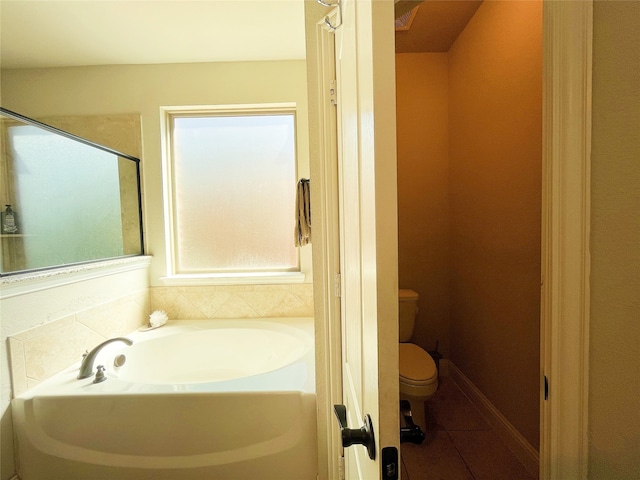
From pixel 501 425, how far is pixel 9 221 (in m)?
2.88

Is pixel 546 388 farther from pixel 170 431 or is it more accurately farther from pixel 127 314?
pixel 127 314

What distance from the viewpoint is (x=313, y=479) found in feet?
3.73

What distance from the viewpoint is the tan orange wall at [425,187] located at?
80.0 inches

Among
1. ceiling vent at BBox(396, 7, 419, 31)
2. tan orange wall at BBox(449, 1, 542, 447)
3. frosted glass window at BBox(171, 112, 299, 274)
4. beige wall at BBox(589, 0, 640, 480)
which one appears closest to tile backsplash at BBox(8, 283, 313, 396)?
frosted glass window at BBox(171, 112, 299, 274)

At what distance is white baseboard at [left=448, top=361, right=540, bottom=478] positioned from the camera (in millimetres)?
1306

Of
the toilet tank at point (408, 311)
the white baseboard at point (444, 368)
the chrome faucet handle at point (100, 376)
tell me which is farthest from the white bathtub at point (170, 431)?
the white baseboard at point (444, 368)

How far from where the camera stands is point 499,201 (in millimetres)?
1523

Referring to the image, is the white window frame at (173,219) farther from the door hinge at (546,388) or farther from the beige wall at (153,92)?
the door hinge at (546,388)

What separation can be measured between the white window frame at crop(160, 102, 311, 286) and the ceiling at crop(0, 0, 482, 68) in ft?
1.09

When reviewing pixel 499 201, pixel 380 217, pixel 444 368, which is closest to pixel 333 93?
pixel 380 217

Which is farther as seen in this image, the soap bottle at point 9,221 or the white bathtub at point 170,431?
the soap bottle at point 9,221

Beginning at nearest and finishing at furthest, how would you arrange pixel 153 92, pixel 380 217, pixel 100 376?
1. pixel 380 217
2. pixel 100 376
3. pixel 153 92

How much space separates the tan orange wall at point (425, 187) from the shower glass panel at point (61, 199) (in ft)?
6.82

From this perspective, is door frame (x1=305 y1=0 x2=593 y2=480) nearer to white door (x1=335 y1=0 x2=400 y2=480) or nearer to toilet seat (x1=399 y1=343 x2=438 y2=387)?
white door (x1=335 y1=0 x2=400 y2=480)
